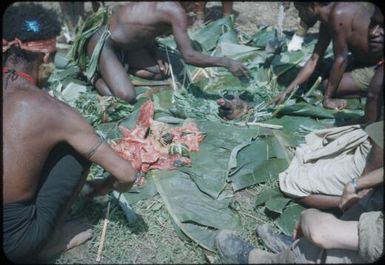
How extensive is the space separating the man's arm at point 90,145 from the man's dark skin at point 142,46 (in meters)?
1.87

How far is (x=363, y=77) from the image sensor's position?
13.5 feet

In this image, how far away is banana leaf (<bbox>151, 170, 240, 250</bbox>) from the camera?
2828mm

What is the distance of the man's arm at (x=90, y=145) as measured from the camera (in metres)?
2.23

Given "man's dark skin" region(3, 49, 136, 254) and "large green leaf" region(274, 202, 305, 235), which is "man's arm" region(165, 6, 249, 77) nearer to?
"large green leaf" region(274, 202, 305, 235)

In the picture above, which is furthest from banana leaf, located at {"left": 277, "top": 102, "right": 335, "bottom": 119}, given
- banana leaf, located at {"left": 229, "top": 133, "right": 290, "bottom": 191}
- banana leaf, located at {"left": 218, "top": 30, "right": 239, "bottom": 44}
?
banana leaf, located at {"left": 218, "top": 30, "right": 239, "bottom": 44}

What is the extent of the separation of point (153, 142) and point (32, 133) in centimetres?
138

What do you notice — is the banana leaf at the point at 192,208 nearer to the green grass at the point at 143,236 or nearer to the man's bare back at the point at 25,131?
the green grass at the point at 143,236

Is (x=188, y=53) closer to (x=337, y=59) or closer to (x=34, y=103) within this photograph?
(x=337, y=59)

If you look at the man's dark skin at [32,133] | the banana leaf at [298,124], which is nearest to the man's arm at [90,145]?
the man's dark skin at [32,133]

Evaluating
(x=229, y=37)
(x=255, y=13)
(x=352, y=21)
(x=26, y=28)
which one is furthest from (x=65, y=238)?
(x=255, y=13)

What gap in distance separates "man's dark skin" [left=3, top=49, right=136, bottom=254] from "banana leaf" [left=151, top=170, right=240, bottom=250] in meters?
0.72

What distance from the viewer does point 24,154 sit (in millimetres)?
2199

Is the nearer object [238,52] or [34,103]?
[34,103]

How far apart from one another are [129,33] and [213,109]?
1.14 m
